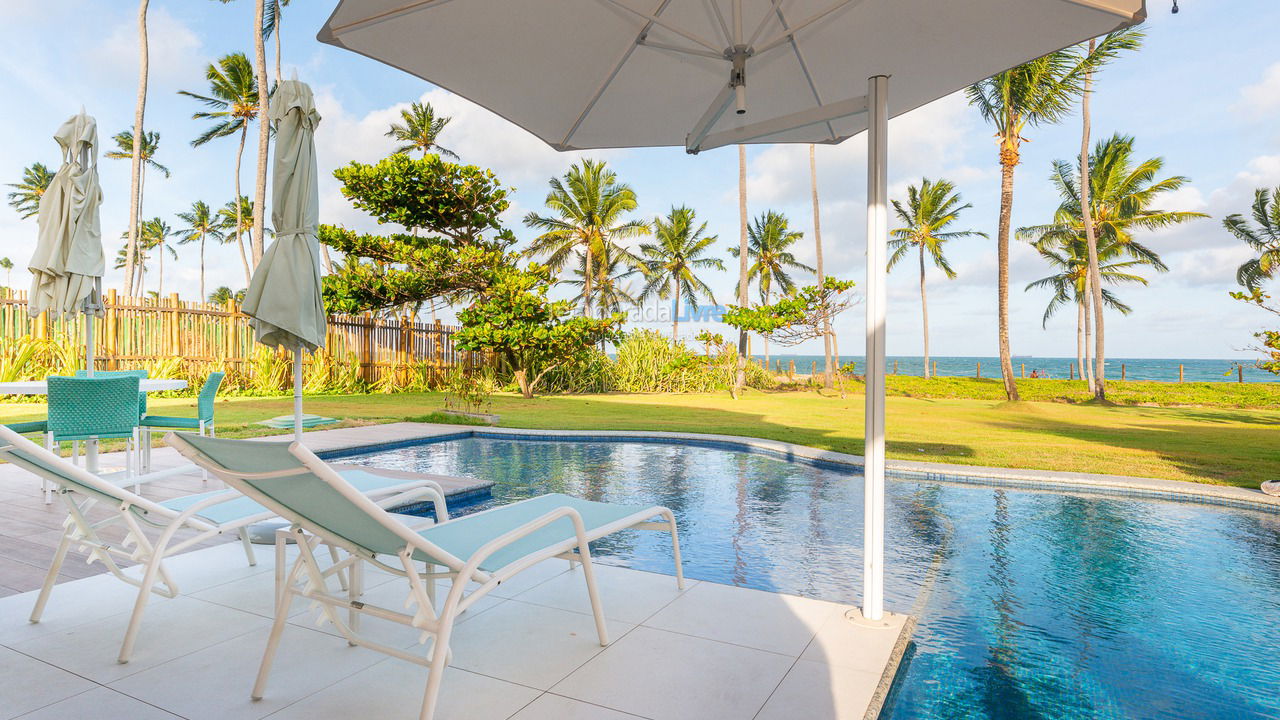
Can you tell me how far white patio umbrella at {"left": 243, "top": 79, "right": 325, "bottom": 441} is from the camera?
295cm

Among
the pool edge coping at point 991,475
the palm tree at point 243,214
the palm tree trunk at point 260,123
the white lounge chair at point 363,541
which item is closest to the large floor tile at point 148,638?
the white lounge chair at point 363,541

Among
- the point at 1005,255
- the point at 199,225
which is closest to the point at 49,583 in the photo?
the point at 1005,255

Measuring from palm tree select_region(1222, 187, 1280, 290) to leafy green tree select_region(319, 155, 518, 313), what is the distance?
2213 centimetres

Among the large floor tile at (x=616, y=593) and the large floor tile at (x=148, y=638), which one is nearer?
the large floor tile at (x=148, y=638)

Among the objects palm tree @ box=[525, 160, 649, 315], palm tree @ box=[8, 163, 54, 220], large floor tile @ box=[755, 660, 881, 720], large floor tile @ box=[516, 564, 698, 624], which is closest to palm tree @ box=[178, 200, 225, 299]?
palm tree @ box=[8, 163, 54, 220]

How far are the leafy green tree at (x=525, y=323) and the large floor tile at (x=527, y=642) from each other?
36.7ft

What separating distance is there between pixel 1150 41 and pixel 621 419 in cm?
1491

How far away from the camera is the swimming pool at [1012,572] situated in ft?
7.38

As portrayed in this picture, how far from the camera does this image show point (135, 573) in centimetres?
289

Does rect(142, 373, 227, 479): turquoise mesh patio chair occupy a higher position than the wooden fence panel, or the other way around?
the wooden fence panel

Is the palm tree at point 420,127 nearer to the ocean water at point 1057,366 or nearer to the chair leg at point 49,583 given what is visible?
the chair leg at point 49,583

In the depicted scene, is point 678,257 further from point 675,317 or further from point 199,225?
point 199,225

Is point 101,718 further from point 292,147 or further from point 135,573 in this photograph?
point 292,147

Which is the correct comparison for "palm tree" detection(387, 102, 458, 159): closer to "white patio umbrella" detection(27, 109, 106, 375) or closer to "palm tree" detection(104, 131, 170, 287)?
"palm tree" detection(104, 131, 170, 287)
